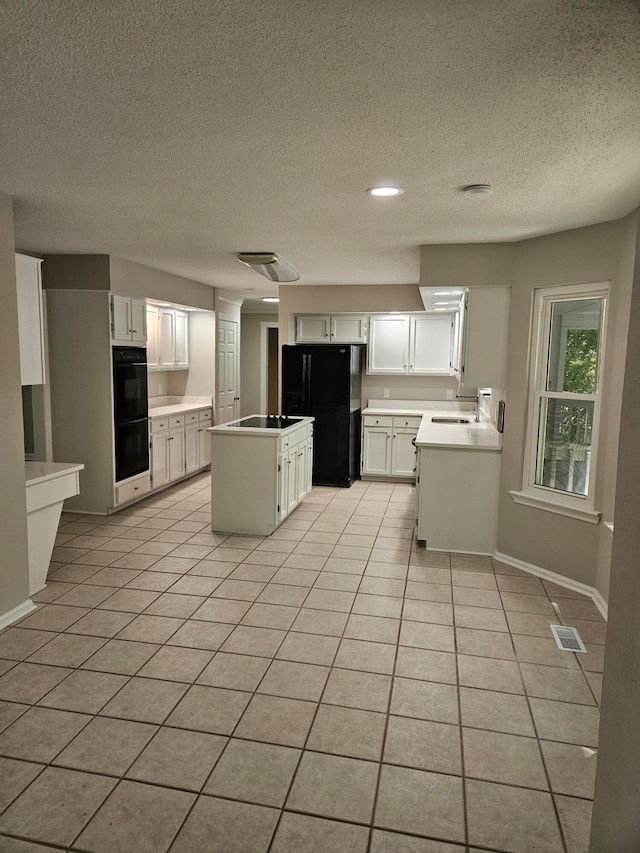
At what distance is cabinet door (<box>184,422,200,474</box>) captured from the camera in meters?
6.96

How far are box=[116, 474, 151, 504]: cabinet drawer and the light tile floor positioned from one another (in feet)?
4.23

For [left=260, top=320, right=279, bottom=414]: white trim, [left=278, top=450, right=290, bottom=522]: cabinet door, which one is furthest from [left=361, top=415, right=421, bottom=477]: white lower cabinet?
[left=260, top=320, right=279, bottom=414]: white trim

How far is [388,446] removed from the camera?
23.5 feet

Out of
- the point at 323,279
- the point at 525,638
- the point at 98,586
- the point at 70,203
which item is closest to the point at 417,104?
the point at 70,203

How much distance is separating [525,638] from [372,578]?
1.14 m

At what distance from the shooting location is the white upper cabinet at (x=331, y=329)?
24.1ft

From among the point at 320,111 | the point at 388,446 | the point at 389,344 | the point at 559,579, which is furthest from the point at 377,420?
the point at 320,111

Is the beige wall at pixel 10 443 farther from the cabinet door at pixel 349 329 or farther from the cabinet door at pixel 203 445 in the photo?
the cabinet door at pixel 349 329

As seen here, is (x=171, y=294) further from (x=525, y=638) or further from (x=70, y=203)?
(x=525, y=638)

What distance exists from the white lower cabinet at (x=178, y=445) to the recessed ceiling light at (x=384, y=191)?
3.87 metres

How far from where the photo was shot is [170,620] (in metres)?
3.34

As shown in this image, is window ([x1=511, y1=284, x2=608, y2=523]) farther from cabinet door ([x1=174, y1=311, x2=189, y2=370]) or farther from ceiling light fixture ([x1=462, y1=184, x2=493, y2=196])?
cabinet door ([x1=174, y1=311, x2=189, y2=370])

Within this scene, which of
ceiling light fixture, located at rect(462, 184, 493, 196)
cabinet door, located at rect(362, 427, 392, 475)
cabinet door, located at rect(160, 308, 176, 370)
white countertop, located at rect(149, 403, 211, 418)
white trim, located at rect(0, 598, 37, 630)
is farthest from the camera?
cabinet door, located at rect(362, 427, 392, 475)

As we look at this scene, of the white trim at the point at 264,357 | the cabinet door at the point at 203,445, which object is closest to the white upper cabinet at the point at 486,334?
the cabinet door at the point at 203,445
